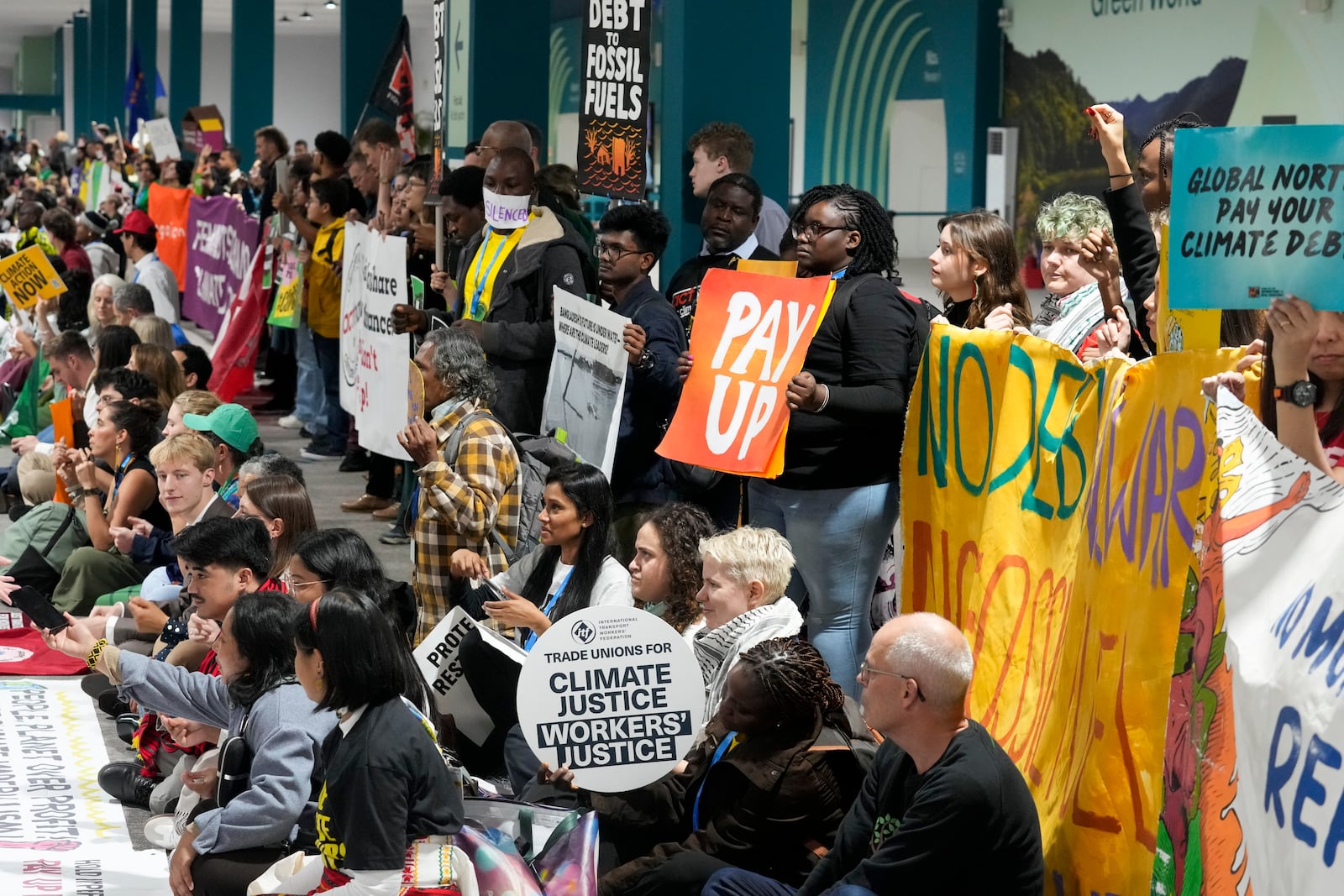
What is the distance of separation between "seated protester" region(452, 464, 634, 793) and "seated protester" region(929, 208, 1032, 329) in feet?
3.91

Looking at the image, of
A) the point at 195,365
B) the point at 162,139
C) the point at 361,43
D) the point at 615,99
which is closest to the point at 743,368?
the point at 615,99

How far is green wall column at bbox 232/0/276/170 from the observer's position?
787 inches

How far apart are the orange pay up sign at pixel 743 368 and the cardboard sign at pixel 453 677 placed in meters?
0.83

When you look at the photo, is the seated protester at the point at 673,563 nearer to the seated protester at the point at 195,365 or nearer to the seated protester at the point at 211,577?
the seated protester at the point at 211,577

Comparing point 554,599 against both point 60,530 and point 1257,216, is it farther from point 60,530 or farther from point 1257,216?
point 60,530

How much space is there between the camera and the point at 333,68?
150 ft

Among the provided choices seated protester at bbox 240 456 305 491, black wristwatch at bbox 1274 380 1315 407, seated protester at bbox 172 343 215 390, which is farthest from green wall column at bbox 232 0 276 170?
black wristwatch at bbox 1274 380 1315 407

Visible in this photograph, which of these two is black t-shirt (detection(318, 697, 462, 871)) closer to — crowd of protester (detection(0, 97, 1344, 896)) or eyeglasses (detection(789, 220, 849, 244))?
crowd of protester (detection(0, 97, 1344, 896))

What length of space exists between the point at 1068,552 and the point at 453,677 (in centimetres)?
204

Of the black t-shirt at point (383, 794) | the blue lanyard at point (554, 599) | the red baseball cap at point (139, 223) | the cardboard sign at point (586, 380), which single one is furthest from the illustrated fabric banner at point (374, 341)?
the red baseball cap at point (139, 223)

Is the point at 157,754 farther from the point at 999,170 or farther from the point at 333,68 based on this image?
the point at 333,68

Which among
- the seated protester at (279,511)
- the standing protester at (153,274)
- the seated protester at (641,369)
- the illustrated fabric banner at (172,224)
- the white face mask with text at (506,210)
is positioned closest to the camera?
the seated protester at (279,511)

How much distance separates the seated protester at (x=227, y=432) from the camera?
6.70 metres

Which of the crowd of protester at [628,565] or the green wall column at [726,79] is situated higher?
the green wall column at [726,79]
